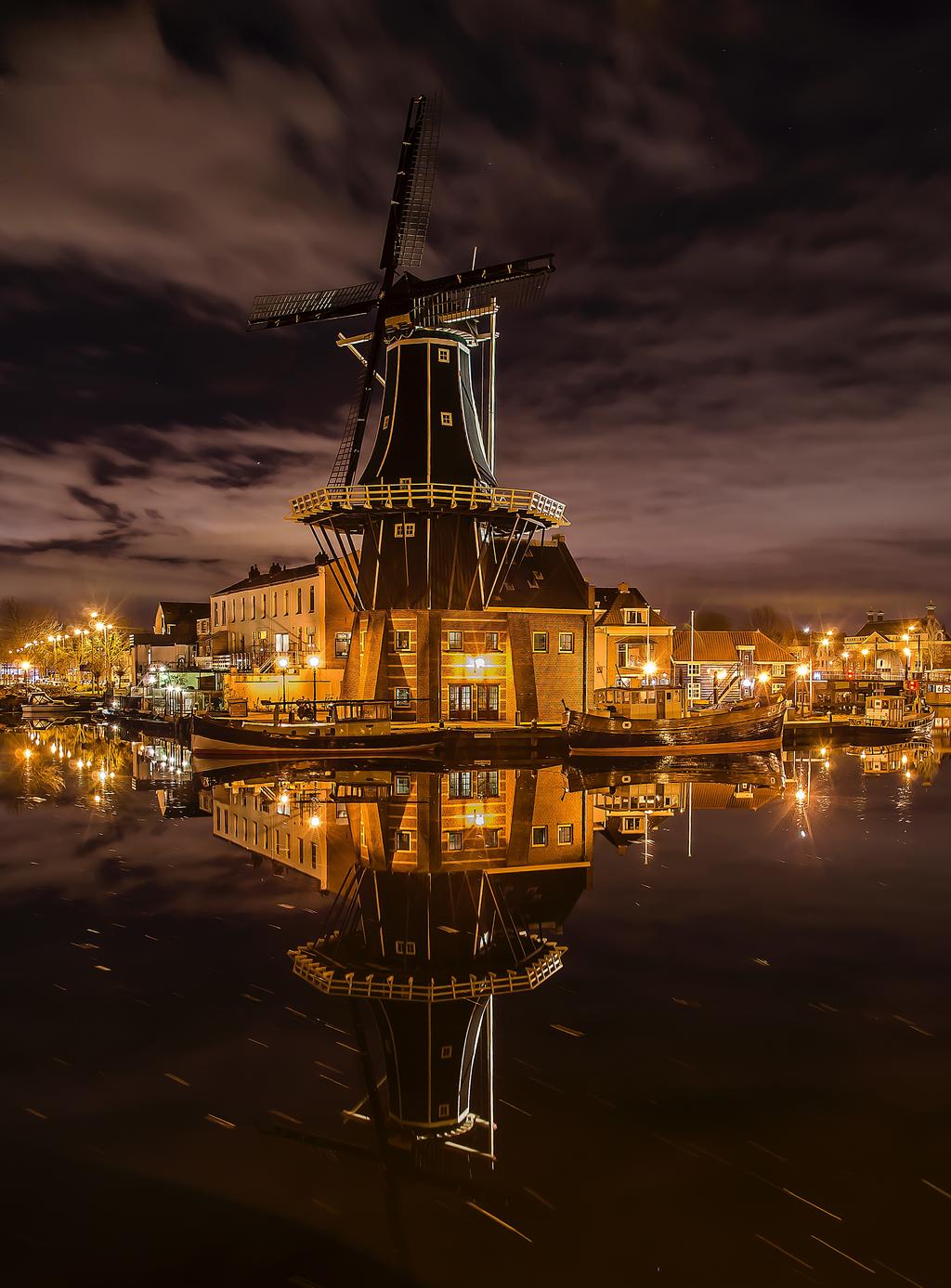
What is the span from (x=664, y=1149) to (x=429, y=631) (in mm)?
34113

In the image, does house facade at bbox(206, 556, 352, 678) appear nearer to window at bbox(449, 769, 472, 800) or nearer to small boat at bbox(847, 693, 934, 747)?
window at bbox(449, 769, 472, 800)

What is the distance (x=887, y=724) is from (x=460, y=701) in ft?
103

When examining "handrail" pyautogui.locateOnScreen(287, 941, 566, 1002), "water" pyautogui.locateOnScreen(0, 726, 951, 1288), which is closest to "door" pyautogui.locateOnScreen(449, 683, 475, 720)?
Answer: "water" pyautogui.locateOnScreen(0, 726, 951, 1288)

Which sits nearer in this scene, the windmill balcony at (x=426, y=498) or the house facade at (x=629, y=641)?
the windmill balcony at (x=426, y=498)

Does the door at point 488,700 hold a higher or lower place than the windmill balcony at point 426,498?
lower

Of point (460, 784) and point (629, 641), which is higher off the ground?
point (629, 641)

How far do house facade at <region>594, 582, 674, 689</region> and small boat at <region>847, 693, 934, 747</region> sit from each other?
12.5 m

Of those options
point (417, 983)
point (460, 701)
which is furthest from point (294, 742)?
point (417, 983)

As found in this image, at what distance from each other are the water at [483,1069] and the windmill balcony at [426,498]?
73.6ft

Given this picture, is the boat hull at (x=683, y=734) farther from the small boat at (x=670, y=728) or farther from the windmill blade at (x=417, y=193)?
the windmill blade at (x=417, y=193)

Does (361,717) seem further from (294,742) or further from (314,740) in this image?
(294,742)

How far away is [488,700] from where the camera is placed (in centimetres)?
4144

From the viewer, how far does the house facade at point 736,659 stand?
68125mm

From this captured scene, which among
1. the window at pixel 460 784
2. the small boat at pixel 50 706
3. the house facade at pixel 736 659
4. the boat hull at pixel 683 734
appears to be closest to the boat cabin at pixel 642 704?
the boat hull at pixel 683 734
